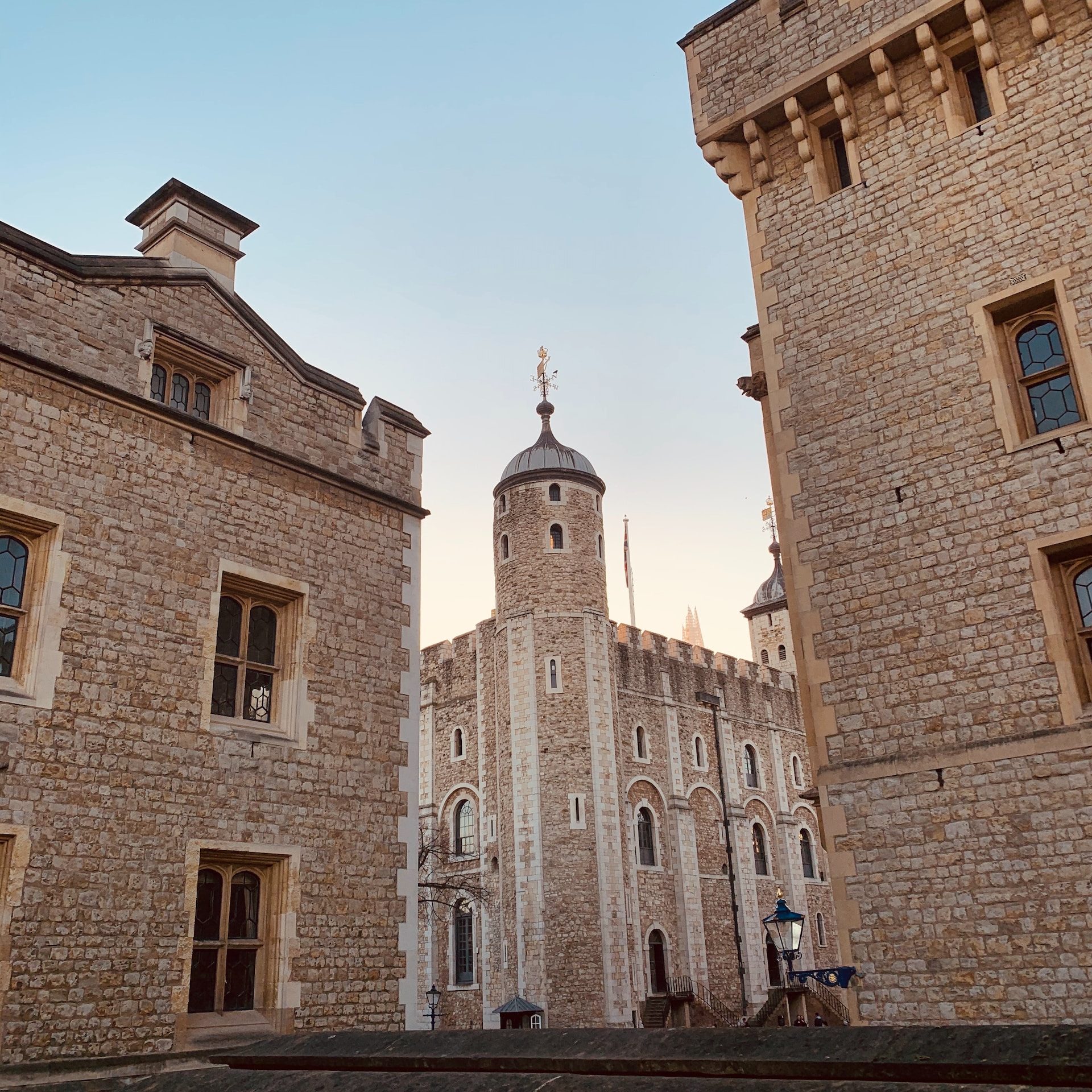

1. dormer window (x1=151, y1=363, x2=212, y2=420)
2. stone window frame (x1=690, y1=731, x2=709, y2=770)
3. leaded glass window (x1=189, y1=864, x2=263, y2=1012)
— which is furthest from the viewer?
stone window frame (x1=690, y1=731, x2=709, y2=770)

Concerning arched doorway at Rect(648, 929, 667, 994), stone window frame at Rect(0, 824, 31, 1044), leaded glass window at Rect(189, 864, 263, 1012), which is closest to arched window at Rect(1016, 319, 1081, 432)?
leaded glass window at Rect(189, 864, 263, 1012)

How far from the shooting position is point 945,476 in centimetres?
912

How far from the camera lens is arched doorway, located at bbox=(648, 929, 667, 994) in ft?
100

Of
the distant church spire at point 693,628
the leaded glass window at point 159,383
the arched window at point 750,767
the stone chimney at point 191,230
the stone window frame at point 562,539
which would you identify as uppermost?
the distant church spire at point 693,628

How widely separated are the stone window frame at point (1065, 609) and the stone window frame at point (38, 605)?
792cm

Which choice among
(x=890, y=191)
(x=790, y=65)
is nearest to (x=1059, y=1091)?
(x=890, y=191)

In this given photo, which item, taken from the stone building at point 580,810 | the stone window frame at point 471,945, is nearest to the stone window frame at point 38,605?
the stone building at point 580,810

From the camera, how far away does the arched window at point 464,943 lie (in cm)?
3084

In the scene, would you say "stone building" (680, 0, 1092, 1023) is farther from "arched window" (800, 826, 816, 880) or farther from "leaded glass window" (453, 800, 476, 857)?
"arched window" (800, 826, 816, 880)

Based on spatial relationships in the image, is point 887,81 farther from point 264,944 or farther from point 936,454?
point 264,944

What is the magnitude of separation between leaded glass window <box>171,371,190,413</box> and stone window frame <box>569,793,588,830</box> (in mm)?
21121

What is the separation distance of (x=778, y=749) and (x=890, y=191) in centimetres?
3114

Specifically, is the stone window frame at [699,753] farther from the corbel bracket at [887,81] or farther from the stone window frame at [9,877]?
the stone window frame at [9,877]

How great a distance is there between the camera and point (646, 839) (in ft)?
105
